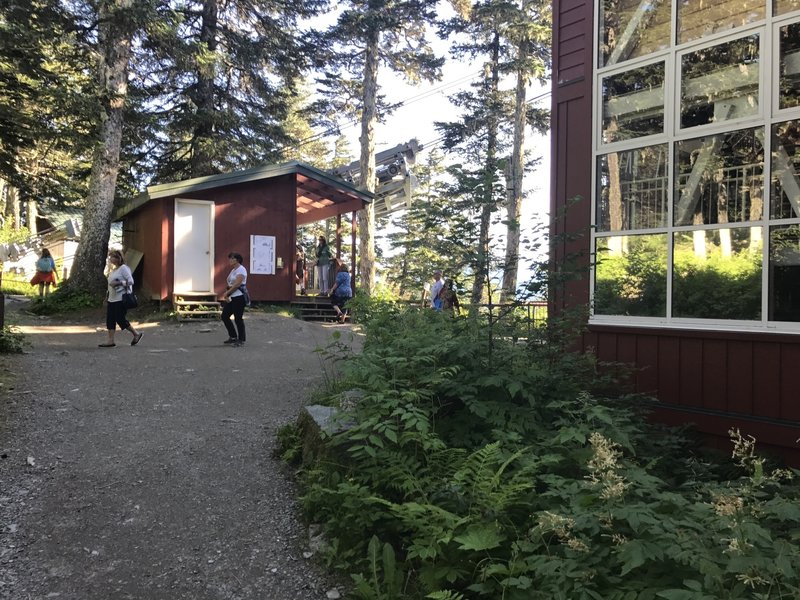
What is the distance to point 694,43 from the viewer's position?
5039 mm

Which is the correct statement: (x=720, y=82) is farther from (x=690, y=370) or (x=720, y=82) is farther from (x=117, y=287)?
(x=117, y=287)

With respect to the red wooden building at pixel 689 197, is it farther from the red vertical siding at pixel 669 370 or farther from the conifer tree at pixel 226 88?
the conifer tree at pixel 226 88

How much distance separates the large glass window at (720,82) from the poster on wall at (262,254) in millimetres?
11776

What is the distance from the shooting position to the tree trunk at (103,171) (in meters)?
14.2

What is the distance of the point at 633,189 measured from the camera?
17.8 feet

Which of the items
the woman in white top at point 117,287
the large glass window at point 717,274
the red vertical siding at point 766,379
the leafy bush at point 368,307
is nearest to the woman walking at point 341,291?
the woman in white top at point 117,287

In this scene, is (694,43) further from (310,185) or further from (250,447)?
(310,185)

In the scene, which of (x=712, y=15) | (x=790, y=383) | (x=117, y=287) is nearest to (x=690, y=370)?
(x=790, y=383)

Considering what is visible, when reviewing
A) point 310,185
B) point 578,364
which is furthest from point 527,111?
point 578,364

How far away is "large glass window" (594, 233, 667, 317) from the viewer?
17.1 feet

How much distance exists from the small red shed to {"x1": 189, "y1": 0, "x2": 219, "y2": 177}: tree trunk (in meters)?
2.88

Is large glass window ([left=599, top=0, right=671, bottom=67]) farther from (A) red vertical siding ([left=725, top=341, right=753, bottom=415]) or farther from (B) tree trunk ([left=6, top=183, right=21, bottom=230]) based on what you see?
(B) tree trunk ([left=6, top=183, right=21, bottom=230])

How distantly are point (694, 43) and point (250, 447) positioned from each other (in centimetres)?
527

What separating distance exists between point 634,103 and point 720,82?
766 millimetres
